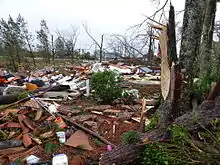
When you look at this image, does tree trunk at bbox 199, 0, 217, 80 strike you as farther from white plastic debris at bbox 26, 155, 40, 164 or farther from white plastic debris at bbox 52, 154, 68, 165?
white plastic debris at bbox 26, 155, 40, 164

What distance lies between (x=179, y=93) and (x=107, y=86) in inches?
157

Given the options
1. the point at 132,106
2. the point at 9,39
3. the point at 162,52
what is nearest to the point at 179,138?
the point at 162,52

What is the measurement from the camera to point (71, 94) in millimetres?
9062

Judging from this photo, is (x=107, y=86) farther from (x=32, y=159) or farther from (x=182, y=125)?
(x=182, y=125)

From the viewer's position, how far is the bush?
7877 mm

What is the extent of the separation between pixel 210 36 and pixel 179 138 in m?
8.59

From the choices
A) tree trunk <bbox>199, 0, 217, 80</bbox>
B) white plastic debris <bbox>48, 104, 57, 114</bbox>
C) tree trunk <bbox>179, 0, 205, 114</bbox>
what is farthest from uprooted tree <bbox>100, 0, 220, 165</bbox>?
tree trunk <bbox>199, 0, 217, 80</bbox>

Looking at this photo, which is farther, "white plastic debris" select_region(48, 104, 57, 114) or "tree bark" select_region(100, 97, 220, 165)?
"white plastic debris" select_region(48, 104, 57, 114)

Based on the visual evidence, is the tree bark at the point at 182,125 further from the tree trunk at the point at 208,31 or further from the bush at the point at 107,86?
the tree trunk at the point at 208,31

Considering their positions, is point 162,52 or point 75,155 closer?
point 162,52

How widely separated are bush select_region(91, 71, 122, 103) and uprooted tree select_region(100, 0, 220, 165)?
Result: 2.68 metres

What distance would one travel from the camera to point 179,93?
411cm

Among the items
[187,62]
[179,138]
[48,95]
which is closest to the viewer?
[179,138]

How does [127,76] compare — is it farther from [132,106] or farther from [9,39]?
[9,39]
